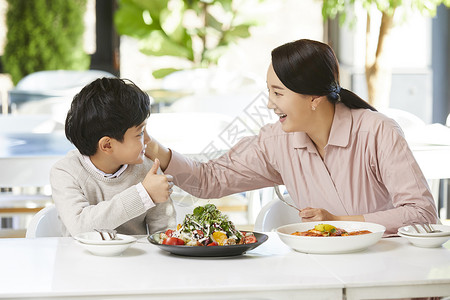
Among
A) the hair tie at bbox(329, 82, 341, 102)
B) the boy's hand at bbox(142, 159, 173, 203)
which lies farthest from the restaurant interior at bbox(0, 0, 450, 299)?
the hair tie at bbox(329, 82, 341, 102)

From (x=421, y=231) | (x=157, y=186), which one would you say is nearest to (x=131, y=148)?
(x=157, y=186)

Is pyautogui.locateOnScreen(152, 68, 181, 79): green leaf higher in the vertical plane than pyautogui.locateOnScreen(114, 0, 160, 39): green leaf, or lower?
lower

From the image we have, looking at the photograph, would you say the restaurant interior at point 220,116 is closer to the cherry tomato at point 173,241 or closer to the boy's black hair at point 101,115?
the cherry tomato at point 173,241

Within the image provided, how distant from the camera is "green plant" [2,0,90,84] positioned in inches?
294

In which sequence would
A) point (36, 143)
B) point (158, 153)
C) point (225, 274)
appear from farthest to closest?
1. point (36, 143)
2. point (158, 153)
3. point (225, 274)

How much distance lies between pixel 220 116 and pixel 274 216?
1475mm

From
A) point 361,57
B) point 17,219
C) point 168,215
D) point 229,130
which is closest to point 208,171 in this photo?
point 168,215

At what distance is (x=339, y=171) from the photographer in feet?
6.49

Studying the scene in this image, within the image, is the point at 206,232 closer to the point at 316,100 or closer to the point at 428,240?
the point at 428,240

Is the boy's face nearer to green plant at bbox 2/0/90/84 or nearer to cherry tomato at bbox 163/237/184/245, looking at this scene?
cherry tomato at bbox 163/237/184/245

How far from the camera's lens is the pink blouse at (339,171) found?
1.85 metres

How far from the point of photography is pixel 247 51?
7.93m

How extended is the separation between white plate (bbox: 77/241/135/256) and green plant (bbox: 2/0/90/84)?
20.6 feet

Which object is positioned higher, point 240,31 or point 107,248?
point 240,31
